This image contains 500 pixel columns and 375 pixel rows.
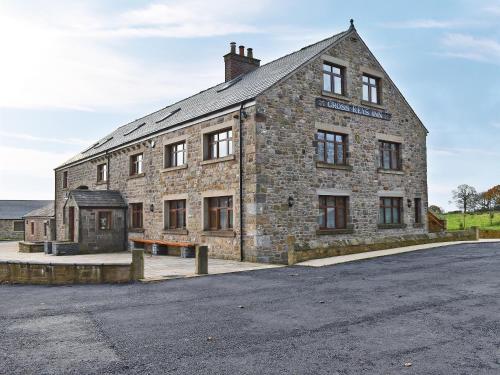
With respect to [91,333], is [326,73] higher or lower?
higher

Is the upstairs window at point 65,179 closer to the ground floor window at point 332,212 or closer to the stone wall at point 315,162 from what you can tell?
the stone wall at point 315,162

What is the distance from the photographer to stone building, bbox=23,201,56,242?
30580mm

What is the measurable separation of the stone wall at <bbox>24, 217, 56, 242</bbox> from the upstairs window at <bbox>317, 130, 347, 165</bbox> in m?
22.0

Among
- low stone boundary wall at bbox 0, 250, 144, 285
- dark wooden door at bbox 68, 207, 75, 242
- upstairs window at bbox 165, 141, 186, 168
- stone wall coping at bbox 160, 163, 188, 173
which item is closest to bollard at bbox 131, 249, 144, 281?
low stone boundary wall at bbox 0, 250, 144, 285

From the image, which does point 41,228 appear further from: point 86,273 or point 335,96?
point 335,96

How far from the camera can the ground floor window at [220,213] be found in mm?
16406

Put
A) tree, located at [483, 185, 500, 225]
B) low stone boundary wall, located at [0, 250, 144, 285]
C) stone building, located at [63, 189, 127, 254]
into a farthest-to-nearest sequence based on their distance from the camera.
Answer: tree, located at [483, 185, 500, 225], stone building, located at [63, 189, 127, 254], low stone boundary wall, located at [0, 250, 144, 285]

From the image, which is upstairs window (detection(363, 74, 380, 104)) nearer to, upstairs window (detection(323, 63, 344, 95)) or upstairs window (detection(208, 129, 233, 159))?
upstairs window (detection(323, 63, 344, 95))

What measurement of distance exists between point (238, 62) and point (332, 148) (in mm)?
8311

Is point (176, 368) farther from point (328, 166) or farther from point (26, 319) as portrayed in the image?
point (328, 166)

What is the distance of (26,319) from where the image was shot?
23.9 feet

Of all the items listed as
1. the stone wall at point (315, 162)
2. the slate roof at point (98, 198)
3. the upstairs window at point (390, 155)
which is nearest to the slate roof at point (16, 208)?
the slate roof at point (98, 198)

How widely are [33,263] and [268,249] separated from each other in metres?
7.35

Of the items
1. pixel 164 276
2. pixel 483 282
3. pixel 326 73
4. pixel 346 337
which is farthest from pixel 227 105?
pixel 346 337
